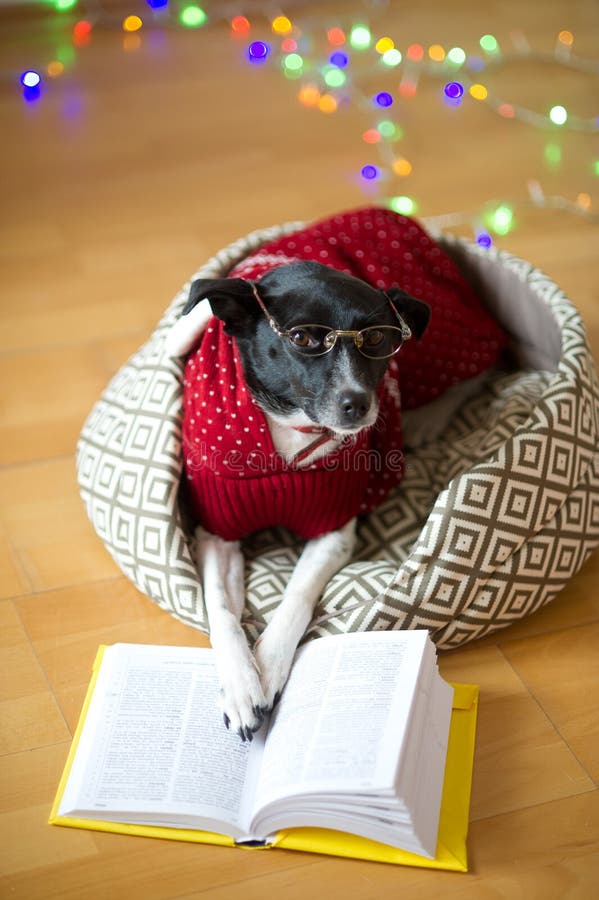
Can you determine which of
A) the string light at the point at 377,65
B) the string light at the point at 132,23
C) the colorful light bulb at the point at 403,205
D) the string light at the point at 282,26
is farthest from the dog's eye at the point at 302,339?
the string light at the point at 132,23

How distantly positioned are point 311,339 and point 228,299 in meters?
0.16

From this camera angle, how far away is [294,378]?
1.88 meters

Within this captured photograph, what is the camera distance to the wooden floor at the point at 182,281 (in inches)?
64.9

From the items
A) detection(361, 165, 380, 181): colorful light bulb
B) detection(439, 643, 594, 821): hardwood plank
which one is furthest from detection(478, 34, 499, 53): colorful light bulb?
detection(439, 643, 594, 821): hardwood plank

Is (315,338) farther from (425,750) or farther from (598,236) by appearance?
(598,236)

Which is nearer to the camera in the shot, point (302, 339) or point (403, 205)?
point (302, 339)

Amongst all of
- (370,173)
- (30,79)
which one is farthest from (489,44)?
(30,79)

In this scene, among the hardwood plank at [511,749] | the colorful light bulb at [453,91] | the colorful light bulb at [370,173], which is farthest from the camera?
the colorful light bulb at [453,91]

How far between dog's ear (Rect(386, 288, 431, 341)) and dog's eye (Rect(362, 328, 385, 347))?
117mm

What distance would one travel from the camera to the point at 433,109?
389 cm

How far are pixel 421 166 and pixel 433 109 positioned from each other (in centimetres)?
45

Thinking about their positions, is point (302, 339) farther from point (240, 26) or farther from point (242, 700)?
point (240, 26)

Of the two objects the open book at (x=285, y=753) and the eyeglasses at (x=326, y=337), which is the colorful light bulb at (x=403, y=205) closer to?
the eyeglasses at (x=326, y=337)

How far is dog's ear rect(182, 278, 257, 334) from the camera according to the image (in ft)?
6.03
